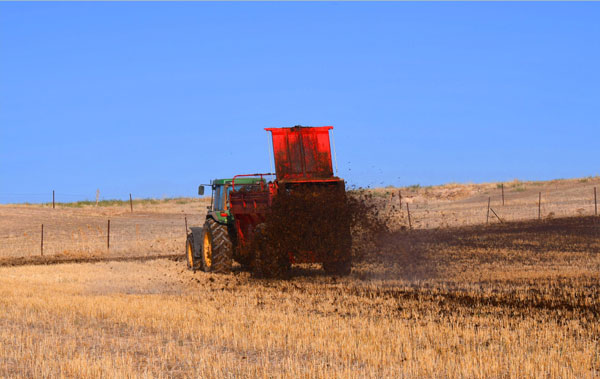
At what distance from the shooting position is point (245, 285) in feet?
57.0

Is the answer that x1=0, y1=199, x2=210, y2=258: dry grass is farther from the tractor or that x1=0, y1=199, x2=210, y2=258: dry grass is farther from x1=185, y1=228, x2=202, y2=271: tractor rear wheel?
the tractor

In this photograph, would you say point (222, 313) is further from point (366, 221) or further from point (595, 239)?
point (595, 239)

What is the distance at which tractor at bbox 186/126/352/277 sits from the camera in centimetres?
1717

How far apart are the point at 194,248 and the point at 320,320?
10.3 meters

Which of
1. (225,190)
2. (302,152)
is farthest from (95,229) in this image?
(302,152)

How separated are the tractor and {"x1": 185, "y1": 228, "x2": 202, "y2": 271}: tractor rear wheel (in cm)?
86

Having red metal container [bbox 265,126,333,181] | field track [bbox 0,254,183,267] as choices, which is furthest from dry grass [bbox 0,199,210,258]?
red metal container [bbox 265,126,333,181]

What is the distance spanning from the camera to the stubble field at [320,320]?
8.73m

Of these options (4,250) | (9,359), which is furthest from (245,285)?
(4,250)

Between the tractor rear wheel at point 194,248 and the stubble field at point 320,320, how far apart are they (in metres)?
0.45

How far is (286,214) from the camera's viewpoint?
17156 mm

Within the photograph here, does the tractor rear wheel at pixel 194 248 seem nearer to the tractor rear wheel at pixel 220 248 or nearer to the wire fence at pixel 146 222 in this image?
the tractor rear wheel at pixel 220 248

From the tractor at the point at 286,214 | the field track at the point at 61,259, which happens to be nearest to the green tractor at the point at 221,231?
the tractor at the point at 286,214

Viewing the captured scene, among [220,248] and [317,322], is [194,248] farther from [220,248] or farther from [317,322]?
[317,322]
